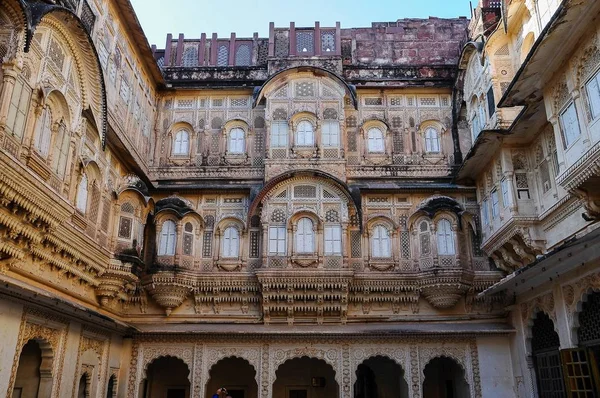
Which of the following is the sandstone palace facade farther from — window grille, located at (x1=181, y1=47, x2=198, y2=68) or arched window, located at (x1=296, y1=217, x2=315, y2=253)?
window grille, located at (x1=181, y1=47, x2=198, y2=68)

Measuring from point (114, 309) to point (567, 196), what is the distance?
11.0 metres

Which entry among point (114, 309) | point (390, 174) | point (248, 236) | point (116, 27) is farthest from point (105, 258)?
point (390, 174)

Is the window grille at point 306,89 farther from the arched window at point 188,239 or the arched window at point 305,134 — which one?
the arched window at point 188,239

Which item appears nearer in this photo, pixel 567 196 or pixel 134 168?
pixel 567 196

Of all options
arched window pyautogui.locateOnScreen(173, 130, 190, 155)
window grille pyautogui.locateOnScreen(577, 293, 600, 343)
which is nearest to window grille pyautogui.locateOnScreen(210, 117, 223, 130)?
arched window pyautogui.locateOnScreen(173, 130, 190, 155)

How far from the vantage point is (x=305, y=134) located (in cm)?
1595

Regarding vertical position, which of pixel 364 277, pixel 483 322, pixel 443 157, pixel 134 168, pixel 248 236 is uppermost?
pixel 443 157

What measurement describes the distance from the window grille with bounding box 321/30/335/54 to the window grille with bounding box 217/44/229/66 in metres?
3.25

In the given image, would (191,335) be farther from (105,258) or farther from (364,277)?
(364,277)

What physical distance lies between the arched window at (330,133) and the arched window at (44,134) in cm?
794

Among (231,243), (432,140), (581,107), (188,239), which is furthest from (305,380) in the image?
Answer: (581,107)

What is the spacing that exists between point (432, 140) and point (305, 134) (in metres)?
3.95

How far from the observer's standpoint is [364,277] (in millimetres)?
14414

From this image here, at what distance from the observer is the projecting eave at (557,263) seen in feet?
28.8
